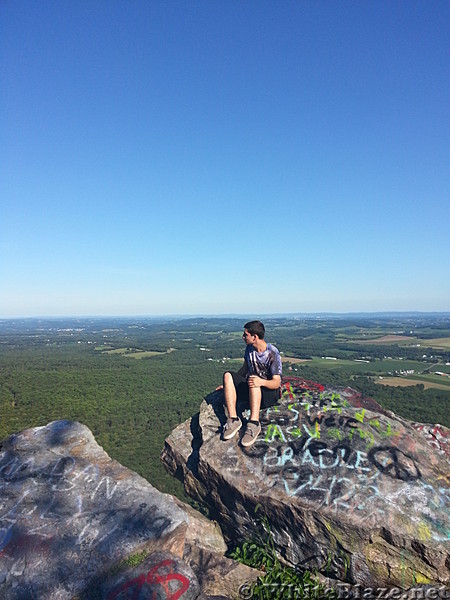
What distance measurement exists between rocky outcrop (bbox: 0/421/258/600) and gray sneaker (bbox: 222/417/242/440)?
4.49ft

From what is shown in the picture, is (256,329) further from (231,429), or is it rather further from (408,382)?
(408,382)

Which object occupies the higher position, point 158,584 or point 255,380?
point 255,380

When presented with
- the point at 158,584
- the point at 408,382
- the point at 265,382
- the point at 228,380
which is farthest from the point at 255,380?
the point at 408,382

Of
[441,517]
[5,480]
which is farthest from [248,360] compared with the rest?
[5,480]

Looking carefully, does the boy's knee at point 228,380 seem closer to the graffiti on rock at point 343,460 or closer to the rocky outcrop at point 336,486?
the rocky outcrop at point 336,486

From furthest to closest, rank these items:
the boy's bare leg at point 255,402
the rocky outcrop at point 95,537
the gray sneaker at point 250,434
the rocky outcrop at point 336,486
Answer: the boy's bare leg at point 255,402 < the gray sneaker at point 250,434 < the rocky outcrop at point 336,486 < the rocky outcrop at point 95,537

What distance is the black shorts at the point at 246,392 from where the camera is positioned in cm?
656

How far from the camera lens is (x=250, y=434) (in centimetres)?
605

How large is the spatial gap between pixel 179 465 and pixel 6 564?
339cm

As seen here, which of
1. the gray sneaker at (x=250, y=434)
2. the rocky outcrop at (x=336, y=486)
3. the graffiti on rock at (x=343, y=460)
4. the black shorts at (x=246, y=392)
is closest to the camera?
the rocky outcrop at (x=336, y=486)

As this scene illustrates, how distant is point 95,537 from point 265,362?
3.72m

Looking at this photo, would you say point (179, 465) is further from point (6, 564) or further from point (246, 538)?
point (6, 564)

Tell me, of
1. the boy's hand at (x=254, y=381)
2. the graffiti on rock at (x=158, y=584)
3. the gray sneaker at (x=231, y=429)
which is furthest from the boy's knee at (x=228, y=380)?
the graffiti on rock at (x=158, y=584)

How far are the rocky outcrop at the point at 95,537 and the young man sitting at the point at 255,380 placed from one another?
1.72 m
